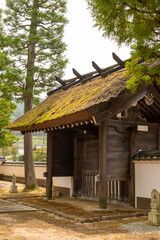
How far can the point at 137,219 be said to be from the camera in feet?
28.3

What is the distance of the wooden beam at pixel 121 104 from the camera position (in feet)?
31.7

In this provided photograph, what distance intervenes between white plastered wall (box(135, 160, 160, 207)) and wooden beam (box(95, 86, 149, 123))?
204cm

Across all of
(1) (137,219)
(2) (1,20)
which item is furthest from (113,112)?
(2) (1,20)

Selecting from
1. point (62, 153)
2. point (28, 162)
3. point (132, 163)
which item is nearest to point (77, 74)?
point (62, 153)

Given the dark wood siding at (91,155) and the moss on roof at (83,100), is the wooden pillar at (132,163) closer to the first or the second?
the moss on roof at (83,100)

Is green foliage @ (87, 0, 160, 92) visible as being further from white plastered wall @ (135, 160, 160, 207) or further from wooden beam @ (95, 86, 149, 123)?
white plastered wall @ (135, 160, 160, 207)

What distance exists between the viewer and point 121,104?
10023 mm

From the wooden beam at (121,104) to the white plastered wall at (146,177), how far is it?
2037 millimetres

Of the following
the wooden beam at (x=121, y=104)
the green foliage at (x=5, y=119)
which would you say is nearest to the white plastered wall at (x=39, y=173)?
the green foliage at (x=5, y=119)

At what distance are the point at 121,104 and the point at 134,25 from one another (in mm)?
3479

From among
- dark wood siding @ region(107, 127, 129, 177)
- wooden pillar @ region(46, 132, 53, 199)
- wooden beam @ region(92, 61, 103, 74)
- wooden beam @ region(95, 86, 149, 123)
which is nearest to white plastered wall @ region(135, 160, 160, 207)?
dark wood siding @ region(107, 127, 129, 177)

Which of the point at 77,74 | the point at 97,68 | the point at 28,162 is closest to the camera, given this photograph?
the point at 97,68

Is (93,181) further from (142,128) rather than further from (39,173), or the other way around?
(39,173)

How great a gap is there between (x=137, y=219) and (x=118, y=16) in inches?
218
